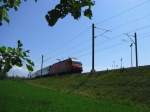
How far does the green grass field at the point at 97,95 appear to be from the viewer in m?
25.2

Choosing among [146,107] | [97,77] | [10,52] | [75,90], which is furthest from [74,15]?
[97,77]

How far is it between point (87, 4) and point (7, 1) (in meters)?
0.88

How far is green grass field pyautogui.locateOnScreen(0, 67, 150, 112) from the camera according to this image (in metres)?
25.2

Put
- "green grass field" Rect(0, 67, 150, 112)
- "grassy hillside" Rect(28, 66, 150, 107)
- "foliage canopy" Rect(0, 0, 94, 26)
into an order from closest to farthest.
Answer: "foliage canopy" Rect(0, 0, 94, 26) < "green grass field" Rect(0, 67, 150, 112) < "grassy hillside" Rect(28, 66, 150, 107)

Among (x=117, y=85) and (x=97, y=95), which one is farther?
(x=117, y=85)

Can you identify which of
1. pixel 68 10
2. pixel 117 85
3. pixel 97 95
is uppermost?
pixel 68 10

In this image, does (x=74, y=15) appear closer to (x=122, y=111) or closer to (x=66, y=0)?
(x=66, y=0)

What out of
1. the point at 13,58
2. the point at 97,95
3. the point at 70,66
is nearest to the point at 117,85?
the point at 97,95

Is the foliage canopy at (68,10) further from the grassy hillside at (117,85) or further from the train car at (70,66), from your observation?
the train car at (70,66)

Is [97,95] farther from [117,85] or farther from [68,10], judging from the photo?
[68,10]

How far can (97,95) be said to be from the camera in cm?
3644

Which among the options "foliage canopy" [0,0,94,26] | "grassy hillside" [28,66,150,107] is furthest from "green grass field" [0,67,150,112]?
"foliage canopy" [0,0,94,26]

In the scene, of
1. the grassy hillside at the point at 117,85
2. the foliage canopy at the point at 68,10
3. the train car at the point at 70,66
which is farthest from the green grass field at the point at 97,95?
the foliage canopy at the point at 68,10

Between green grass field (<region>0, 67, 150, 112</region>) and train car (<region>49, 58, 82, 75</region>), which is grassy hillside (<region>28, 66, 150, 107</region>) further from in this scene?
train car (<region>49, 58, 82, 75</region>)
